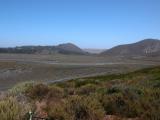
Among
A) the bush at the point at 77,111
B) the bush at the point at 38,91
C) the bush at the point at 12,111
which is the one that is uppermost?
the bush at the point at 12,111

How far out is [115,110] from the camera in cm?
1039

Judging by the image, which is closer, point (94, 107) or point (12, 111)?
point (12, 111)

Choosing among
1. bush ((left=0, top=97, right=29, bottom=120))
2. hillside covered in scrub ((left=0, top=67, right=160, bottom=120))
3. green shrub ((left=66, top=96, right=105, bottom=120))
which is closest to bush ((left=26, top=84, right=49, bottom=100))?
hillside covered in scrub ((left=0, top=67, right=160, bottom=120))

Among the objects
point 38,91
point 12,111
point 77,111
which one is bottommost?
point 38,91

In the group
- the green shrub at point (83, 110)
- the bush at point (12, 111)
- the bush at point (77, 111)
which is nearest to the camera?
the bush at point (12, 111)

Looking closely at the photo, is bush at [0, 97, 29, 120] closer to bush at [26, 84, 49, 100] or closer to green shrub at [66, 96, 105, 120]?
green shrub at [66, 96, 105, 120]

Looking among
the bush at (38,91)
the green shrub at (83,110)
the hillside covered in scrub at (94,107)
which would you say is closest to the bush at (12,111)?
the hillside covered in scrub at (94,107)

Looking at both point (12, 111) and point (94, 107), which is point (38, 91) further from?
point (12, 111)

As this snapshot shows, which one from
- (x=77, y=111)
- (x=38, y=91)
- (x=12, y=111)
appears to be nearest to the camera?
(x=12, y=111)

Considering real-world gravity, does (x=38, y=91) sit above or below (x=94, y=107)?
below

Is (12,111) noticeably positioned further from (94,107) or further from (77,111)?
(94,107)

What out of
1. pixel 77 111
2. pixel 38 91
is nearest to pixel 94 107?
pixel 77 111

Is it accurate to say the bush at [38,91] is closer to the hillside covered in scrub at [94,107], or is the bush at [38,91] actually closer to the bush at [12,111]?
the hillside covered in scrub at [94,107]

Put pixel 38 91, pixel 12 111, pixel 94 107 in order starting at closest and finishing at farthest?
1. pixel 12 111
2. pixel 94 107
3. pixel 38 91
